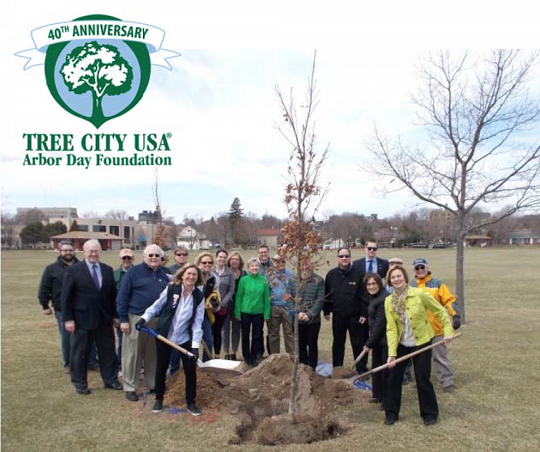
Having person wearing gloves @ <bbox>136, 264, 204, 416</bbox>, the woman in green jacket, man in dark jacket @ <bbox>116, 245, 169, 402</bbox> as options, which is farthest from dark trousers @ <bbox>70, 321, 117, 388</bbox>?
the woman in green jacket

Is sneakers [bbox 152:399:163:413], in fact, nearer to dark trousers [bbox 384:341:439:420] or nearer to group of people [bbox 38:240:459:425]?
group of people [bbox 38:240:459:425]

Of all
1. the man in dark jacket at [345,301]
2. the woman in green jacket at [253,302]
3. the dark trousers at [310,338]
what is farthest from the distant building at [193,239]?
the man in dark jacket at [345,301]

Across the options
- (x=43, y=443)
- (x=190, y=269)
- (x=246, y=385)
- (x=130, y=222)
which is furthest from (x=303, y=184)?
(x=130, y=222)

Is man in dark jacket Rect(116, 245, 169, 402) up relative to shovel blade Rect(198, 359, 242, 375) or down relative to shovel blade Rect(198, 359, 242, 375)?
up

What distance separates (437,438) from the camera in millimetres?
4883

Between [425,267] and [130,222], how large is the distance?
11058cm

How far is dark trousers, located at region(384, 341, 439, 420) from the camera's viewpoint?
17.4 ft

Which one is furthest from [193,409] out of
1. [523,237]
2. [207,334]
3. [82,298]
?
[523,237]

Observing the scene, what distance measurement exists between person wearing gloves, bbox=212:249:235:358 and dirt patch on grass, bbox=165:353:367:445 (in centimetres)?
127

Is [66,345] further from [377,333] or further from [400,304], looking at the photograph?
[400,304]

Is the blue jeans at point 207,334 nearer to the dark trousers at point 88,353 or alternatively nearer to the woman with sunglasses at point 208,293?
the woman with sunglasses at point 208,293

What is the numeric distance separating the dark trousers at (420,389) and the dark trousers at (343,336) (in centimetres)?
161

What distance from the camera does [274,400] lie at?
6.00m

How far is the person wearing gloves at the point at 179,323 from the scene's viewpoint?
5.64 meters
